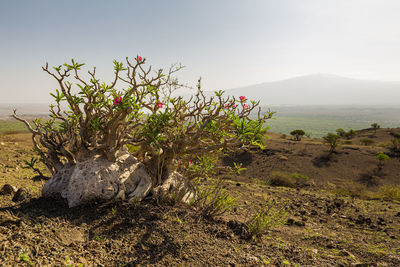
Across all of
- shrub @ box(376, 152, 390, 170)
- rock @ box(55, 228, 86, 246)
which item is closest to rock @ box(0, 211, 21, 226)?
rock @ box(55, 228, 86, 246)

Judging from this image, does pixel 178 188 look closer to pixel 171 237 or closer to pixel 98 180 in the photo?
pixel 171 237

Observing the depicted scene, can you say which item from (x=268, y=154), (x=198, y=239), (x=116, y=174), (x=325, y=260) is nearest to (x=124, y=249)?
(x=198, y=239)

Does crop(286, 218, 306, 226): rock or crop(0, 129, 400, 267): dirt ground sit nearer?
crop(0, 129, 400, 267): dirt ground

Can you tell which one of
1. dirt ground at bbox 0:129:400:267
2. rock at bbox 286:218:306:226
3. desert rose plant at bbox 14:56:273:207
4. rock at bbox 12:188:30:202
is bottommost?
rock at bbox 286:218:306:226

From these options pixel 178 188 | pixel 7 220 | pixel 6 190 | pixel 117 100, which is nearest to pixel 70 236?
pixel 7 220

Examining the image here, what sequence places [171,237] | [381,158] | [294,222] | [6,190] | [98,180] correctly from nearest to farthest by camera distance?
[171,237] → [98,180] → [6,190] → [294,222] → [381,158]

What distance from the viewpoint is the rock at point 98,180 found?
3148 millimetres

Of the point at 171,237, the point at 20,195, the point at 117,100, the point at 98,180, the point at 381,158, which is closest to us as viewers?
the point at 171,237

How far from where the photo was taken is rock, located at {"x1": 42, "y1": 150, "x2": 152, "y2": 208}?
3.15 meters

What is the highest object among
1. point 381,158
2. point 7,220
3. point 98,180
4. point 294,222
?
point 98,180

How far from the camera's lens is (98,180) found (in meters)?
3.22

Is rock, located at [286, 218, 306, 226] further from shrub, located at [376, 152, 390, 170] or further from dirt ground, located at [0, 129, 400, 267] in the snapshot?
shrub, located at [376, 152, 390, 170]

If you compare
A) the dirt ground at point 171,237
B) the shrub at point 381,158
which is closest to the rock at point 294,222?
the dirt ground at point 171,237

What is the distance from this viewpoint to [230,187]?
6.69 m
